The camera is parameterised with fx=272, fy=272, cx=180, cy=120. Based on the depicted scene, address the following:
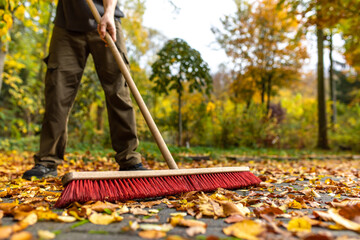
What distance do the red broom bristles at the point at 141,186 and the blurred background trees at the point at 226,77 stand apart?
331 cm

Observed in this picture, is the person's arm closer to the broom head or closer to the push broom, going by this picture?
the push broom

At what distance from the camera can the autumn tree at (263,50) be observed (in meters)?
10.4

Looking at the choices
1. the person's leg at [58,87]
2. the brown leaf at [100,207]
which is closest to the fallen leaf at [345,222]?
the brown leaf at [100,207]

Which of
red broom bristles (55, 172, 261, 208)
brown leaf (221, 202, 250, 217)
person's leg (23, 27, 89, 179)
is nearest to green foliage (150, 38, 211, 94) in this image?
person's leg (23, 27, 89, 179)

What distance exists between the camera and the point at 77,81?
2275 millimetres

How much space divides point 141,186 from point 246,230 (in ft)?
2.34

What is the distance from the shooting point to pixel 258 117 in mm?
8062

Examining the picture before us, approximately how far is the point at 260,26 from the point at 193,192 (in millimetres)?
10427

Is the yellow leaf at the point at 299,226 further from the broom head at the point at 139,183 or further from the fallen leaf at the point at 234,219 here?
the broom head at the point at 139,183

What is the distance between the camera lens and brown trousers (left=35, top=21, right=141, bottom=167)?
6.95ft

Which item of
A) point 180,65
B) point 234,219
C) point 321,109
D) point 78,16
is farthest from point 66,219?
point 321,109

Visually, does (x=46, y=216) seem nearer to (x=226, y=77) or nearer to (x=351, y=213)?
(x=351, y=213)

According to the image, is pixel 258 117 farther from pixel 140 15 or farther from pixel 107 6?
pixel 107 6

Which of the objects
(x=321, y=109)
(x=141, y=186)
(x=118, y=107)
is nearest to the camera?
(x=141, y=186)
